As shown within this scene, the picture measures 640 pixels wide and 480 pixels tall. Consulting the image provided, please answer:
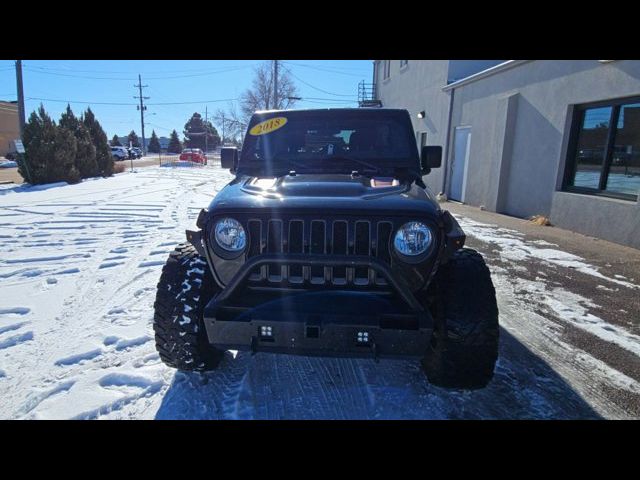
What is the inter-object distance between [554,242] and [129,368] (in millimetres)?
7023

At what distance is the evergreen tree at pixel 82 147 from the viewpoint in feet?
58.7

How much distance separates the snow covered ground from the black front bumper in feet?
1.68

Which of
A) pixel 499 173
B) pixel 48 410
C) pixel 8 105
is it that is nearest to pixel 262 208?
pixel 48 410

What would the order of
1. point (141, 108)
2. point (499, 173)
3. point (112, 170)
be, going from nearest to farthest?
point (499, 173) < point (112, 170) < point (141, 108)

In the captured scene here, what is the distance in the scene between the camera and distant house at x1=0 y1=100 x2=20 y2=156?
43.7m

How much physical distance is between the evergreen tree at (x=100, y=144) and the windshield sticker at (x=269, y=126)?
19.3 meters

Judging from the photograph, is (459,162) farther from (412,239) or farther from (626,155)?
(412,239)

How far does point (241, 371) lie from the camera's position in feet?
9.15

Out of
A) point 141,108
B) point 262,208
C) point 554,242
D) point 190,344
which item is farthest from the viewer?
point 141,108

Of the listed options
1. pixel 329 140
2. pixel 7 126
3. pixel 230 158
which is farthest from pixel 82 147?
pixel 7 126

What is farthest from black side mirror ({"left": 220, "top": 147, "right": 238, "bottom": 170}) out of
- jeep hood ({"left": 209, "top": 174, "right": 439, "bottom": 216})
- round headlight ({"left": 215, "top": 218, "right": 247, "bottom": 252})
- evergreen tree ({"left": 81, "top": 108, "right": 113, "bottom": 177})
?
evergreen tree ({"left": 81, "top": 108, "right": 113, "bottom": 177})

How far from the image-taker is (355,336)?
6.75ft
